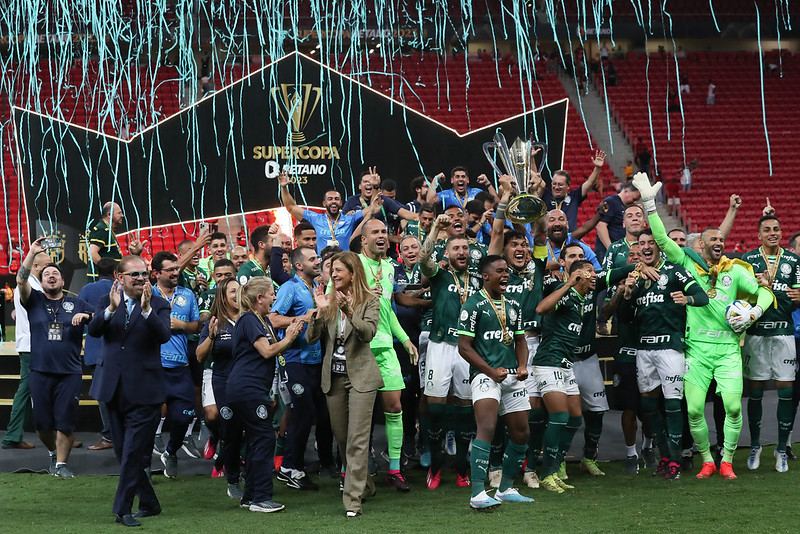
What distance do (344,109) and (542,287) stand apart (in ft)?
19.7

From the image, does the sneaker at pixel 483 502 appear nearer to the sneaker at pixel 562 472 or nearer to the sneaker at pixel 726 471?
the sneaker at pixel 562 472

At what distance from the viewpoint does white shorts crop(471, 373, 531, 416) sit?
593cm

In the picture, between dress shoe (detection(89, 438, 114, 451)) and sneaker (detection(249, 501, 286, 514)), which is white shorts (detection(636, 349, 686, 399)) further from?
dress shoe (detection(89, 438, 114, 451))

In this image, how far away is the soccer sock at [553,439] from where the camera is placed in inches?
257

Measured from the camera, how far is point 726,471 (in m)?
6.84

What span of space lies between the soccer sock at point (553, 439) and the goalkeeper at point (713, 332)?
94 cm

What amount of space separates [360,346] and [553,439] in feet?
4.70

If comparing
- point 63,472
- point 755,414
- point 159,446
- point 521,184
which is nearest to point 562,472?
point 755,414

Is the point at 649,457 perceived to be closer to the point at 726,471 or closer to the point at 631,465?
the point at 631,465

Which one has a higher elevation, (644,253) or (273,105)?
(273,105)

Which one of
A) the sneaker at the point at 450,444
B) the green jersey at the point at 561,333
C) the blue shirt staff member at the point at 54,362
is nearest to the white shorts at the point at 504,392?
the green jersey at the point at 561,333

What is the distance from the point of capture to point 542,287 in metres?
6.72

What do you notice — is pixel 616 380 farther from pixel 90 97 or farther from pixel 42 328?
pixel 90 97

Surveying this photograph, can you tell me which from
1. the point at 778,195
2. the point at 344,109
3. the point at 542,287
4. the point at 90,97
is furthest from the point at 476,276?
the point at 90,97
